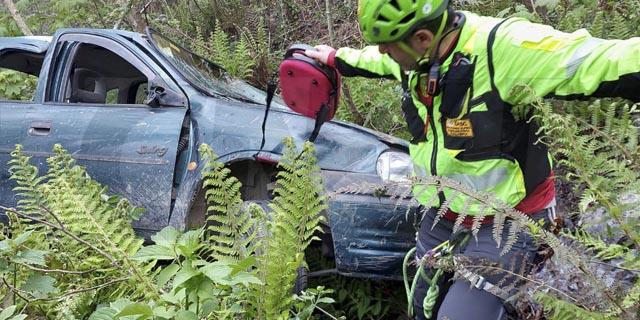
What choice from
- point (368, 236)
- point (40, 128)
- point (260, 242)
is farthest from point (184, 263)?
point (40, 128)

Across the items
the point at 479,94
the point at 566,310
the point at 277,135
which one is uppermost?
the point at 479,94

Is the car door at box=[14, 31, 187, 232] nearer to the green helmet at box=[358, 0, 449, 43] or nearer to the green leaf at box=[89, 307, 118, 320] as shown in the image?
the green leaf at box=[89, 307, 118, 320]

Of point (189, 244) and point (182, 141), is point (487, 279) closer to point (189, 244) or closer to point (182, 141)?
point (189, 244)

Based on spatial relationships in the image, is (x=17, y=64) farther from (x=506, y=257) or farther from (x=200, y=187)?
(x=506, y=257)

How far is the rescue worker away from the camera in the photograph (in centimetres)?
238

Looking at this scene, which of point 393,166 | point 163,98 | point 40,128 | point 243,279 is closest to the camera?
point 243,279

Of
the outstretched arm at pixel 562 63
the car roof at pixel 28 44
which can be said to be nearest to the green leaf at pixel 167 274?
the outstretched arm at pixel 562 63

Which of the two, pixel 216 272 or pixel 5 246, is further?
pixel 5 246

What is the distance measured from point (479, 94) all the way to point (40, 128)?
3.72m

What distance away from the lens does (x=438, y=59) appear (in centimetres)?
266

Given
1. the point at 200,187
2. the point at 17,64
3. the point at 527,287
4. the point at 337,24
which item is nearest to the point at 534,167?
the point at 527,287

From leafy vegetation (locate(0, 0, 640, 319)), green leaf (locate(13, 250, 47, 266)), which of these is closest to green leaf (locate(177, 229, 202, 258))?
leafy vegetation (locate(0, 0, 640, 319))

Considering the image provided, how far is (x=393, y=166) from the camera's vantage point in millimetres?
3943

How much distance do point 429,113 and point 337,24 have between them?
694cm
